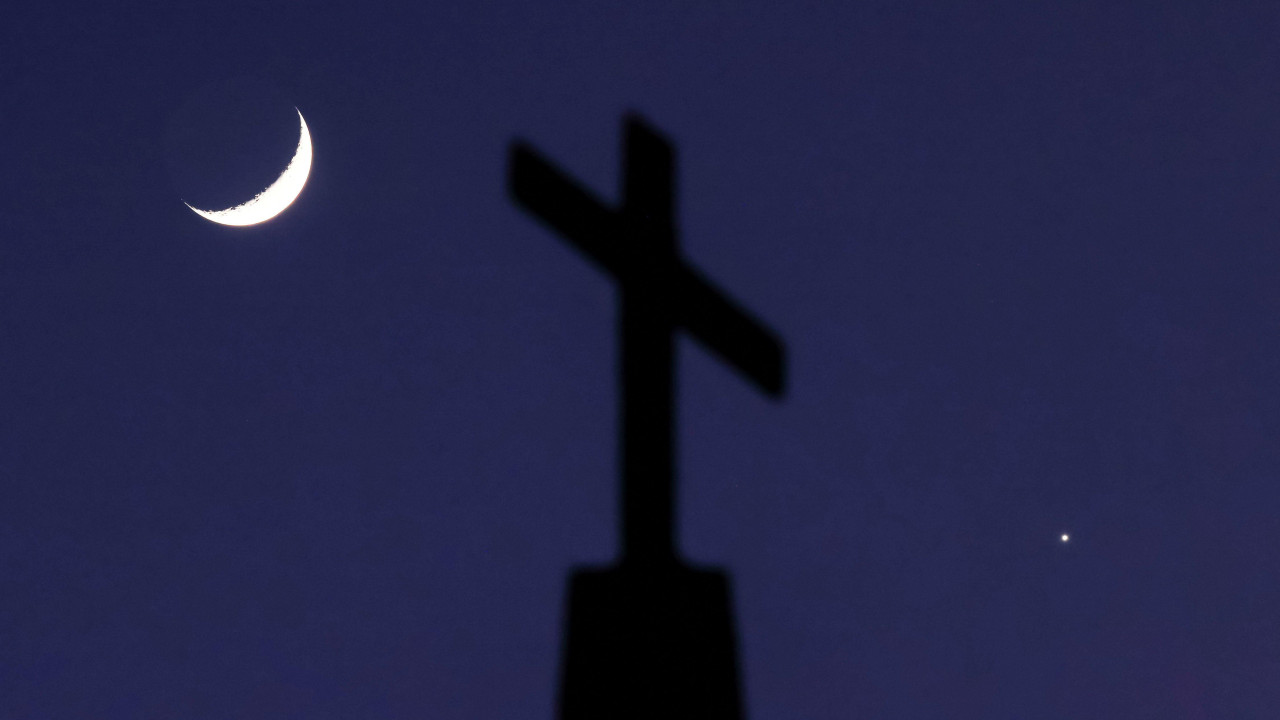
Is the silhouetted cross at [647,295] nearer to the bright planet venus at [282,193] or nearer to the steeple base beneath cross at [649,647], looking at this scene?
the steeple base beneath cross at [649,647]

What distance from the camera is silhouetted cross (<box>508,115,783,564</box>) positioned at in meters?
2.80

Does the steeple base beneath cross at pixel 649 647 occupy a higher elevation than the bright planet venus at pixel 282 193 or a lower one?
→ lower

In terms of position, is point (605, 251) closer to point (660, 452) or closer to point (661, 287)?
point (661, 287)

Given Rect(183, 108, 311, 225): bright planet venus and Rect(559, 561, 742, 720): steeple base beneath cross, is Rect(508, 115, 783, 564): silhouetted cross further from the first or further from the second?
Rect(183, 108, 311, 225): bright planet venus

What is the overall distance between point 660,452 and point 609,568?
0.32 metres

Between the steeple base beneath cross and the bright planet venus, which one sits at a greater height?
the bright planet venus

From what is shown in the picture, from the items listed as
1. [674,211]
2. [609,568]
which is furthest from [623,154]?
[609,568]

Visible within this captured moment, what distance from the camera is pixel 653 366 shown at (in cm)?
296

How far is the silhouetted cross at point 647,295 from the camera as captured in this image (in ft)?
9.18

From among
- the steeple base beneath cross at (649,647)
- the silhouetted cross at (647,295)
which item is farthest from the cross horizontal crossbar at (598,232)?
the steeple base beneath cross at (649,647)

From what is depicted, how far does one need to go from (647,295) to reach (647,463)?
53 cm

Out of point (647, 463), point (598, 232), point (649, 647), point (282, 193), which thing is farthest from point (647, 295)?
point (282, 193)

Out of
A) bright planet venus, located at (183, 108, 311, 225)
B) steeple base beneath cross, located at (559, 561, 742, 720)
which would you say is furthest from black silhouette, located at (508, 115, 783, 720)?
bright planet venus, located at (183, 108, 311, 225)

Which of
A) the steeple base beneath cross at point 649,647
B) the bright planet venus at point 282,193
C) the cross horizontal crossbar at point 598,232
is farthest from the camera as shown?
the bright planet venus at point 282,193
